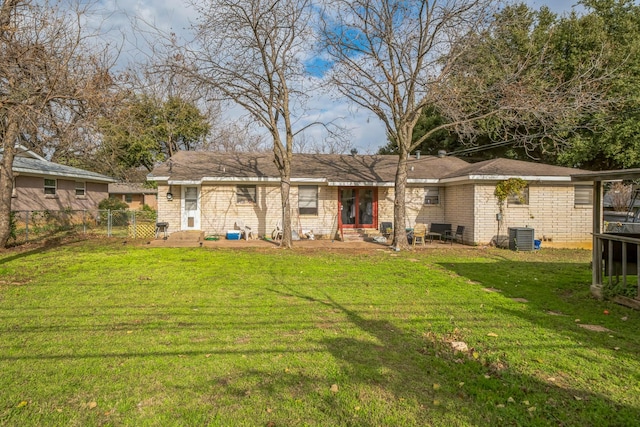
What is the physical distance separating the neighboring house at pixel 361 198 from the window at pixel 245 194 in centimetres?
4

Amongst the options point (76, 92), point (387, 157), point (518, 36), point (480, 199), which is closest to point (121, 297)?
point (76, 92)

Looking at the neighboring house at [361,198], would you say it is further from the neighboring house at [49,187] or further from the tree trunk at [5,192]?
the neighboring house at [49,187]

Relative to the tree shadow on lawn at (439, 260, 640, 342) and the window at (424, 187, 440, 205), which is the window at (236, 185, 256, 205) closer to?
the window at (424, 187, 440, 205)

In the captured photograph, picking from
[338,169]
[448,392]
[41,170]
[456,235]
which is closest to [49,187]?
[41,170]

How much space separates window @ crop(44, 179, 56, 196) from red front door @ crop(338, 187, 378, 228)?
55.1 feet

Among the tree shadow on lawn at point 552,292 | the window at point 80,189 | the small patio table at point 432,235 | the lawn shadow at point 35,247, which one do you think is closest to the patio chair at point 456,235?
the small patio table at point 432,235

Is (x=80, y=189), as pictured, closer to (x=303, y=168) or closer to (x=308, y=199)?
(x=303, y=168)

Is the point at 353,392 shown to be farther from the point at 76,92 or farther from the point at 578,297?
the point at 76,92

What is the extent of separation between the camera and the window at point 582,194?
570 inches

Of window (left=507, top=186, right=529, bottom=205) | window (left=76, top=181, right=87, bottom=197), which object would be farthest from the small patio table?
window (left=76, top=181, right=87, bottom=197)

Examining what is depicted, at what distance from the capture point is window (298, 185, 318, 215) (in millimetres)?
16250

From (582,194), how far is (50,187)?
26589 millimetres

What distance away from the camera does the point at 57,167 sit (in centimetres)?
2167

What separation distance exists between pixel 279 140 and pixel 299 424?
38.1ft
